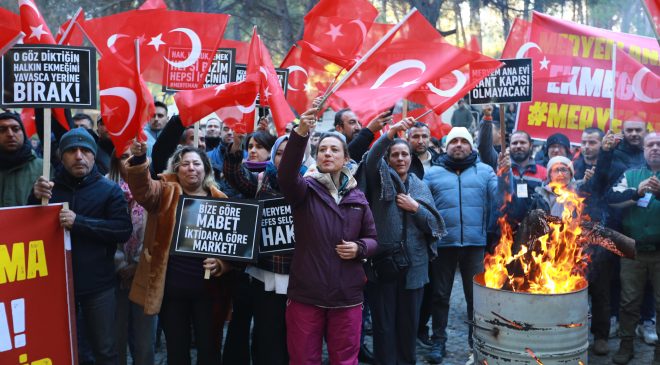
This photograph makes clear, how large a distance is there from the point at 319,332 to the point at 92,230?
1825 mm

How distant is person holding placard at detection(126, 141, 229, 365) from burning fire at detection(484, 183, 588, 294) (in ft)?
6.82

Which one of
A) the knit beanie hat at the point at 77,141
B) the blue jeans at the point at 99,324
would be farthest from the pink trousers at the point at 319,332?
the knit beanie hat at the point at 77,141

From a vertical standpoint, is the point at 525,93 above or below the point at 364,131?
above

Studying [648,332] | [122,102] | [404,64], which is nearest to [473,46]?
[404,64]

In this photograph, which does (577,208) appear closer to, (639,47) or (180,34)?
(639,47)

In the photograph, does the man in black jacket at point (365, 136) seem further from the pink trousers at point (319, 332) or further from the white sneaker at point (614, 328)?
the white sneaker at point (614, 328)

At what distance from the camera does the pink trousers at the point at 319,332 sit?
450 centimetres

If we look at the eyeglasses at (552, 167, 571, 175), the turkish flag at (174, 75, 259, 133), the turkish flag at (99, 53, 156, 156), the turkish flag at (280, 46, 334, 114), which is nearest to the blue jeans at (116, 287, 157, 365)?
the turkish flag at (99, 53, 156, 156)

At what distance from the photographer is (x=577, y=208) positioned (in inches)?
232

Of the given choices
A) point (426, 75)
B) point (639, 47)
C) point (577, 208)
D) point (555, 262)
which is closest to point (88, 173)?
point (426, 75)

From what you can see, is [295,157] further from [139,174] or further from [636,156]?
[636,156]

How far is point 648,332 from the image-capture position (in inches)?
269

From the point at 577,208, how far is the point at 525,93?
1.61m

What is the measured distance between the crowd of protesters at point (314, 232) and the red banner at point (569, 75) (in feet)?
4.81
